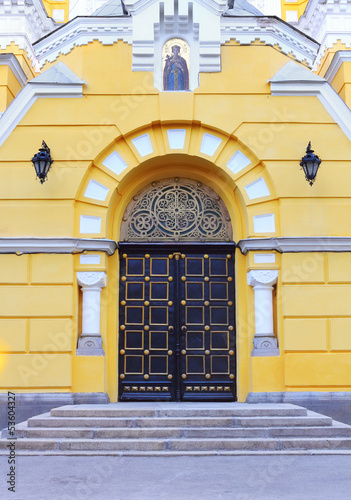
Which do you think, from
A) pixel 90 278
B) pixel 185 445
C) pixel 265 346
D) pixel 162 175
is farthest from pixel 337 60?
pixel 185 445

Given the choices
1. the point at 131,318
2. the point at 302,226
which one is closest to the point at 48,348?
the point at 131,318

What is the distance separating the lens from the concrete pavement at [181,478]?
17.7 feet

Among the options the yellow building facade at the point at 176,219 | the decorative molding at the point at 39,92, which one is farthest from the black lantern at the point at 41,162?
the decorative molding at the point at 39,92

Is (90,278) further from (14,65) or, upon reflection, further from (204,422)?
(14,65)

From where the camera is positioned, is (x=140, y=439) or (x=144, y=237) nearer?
(x=140, y=439)

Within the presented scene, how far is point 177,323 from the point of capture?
1044 centimetres

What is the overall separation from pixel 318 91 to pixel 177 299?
13.7 feet

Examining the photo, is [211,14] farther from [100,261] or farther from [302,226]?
[100,261]

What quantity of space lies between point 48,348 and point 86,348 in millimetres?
592

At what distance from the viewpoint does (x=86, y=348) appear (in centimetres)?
984

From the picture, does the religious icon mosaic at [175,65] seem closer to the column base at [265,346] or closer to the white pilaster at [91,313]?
the white pilaster at [91,313]

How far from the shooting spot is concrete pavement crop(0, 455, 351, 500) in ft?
17.7

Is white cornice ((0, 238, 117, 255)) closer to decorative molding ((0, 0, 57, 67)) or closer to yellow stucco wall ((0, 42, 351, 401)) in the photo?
yellow stucco wall ((0, 42, 351, 401))

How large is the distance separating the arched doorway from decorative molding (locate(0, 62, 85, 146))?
2.10 meters
